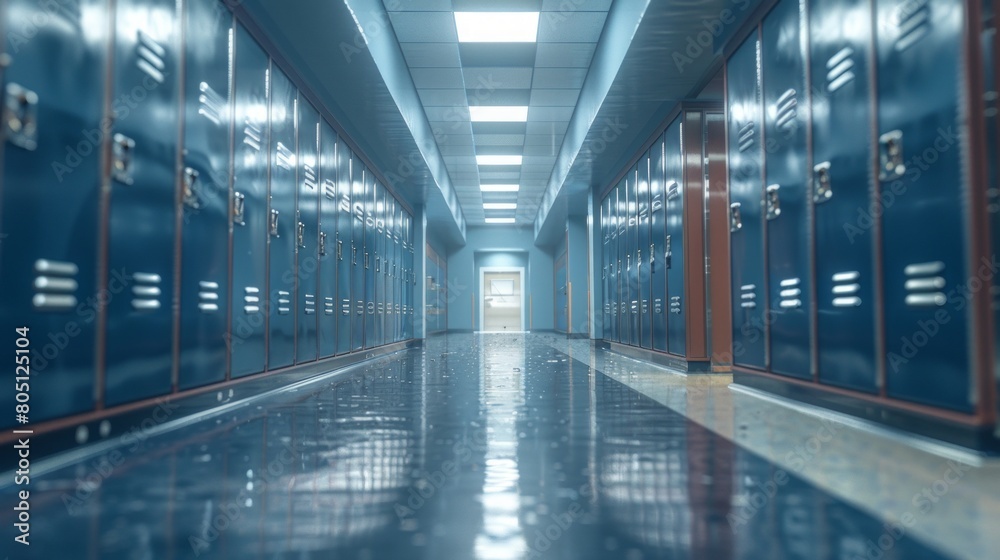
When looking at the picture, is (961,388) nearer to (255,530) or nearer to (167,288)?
(255,530)

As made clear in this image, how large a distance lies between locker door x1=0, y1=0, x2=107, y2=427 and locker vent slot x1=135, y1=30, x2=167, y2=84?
0.28m

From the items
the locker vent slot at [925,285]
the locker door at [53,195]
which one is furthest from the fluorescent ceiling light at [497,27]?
the locker vent slot at [925,285]

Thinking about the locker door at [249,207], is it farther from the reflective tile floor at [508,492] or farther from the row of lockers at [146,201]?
the reflective tile floor at [508,492]

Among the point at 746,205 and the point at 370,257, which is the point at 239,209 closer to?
the point at 746,205

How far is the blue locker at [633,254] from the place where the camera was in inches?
319

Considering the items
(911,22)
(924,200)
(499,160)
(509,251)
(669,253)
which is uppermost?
(499,160)

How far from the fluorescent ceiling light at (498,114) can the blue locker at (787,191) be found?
502cm

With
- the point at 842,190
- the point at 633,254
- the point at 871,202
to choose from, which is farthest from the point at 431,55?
the point at 871,202

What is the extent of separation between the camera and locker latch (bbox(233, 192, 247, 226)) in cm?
390

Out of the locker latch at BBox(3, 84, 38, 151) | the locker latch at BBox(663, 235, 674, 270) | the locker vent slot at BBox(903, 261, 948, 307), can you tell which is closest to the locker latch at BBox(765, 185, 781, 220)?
the locker vent slot at BBox(903, 261, 948, 307)

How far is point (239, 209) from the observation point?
3955 mm

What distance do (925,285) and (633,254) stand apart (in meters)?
5.86

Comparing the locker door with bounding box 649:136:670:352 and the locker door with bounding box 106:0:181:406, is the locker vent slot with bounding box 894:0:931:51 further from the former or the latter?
the locker door with bounding box 649:136:670:352

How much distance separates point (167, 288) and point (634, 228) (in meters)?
6.08
